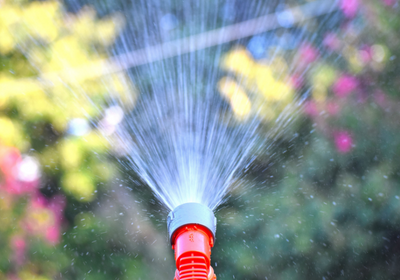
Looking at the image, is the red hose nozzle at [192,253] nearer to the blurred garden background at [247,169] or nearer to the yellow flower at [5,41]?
the blurred garden background at [247,169]

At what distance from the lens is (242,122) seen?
1795 mm

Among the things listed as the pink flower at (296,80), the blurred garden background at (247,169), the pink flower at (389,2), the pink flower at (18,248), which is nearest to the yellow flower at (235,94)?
the blurred garden background at (247,169)

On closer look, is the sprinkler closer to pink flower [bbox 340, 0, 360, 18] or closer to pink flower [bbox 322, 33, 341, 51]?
pink flower [bbox 322, 33, 341, 51]

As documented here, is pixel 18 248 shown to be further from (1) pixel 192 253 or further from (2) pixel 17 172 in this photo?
(1) pixel 192 253

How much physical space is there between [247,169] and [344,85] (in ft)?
2.16

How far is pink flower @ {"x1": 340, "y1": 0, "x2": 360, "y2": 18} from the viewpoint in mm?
1860

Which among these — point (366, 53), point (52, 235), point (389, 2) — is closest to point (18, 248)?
point (52, 235)

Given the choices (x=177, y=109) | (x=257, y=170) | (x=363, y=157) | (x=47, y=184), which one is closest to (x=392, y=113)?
(x=363, y=157)

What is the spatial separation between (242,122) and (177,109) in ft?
1.07

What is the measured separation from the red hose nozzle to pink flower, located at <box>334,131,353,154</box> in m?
1.25

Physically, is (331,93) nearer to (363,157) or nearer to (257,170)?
(363,157)

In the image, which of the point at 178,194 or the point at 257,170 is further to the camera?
the point at 257,170

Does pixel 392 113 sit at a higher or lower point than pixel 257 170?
higher

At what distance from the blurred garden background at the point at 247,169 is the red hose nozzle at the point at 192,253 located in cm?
101
